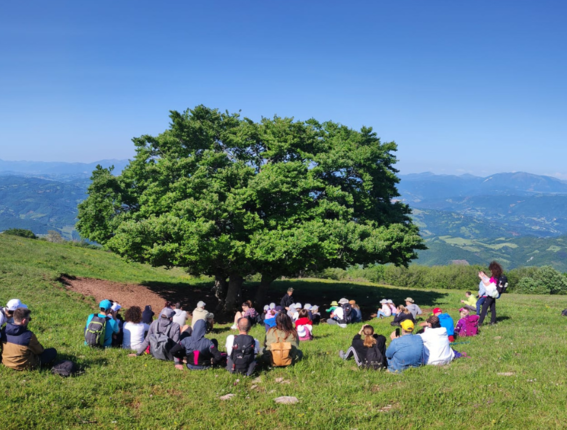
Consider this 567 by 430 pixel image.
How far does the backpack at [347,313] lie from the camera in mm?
19030

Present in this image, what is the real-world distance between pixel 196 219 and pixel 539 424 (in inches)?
700

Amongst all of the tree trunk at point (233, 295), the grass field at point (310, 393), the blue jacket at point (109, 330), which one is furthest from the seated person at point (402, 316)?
the tree trunk at point (233, 295)

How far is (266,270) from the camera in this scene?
2538 cm

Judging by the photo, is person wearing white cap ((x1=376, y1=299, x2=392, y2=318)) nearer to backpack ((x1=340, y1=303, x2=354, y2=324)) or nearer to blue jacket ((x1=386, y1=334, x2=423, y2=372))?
backpack ((x1=340, y1=303, x2=354, y2=324))

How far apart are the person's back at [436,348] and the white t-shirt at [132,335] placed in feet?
28.5

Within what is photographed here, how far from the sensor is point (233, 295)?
26719 mm

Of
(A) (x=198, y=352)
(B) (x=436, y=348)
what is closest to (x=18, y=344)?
(A) (x=198, y=352)

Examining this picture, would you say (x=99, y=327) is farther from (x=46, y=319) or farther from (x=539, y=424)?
(x=539, y=424)

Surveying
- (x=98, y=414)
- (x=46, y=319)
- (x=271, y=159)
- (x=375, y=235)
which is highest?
(x=271, y=159)

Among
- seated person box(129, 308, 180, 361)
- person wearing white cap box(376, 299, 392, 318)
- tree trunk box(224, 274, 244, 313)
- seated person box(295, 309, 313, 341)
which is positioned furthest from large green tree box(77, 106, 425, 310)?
seated person box(129, 308, 180, 361)

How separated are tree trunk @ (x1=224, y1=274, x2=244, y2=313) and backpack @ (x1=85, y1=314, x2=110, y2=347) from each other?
14613 millimetres

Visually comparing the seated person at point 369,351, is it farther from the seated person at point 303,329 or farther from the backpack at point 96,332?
the backpack at point 96,332

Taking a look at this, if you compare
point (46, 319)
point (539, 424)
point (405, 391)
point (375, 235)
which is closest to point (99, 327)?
point (46, 319)

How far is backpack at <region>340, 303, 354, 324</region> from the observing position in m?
19.0
